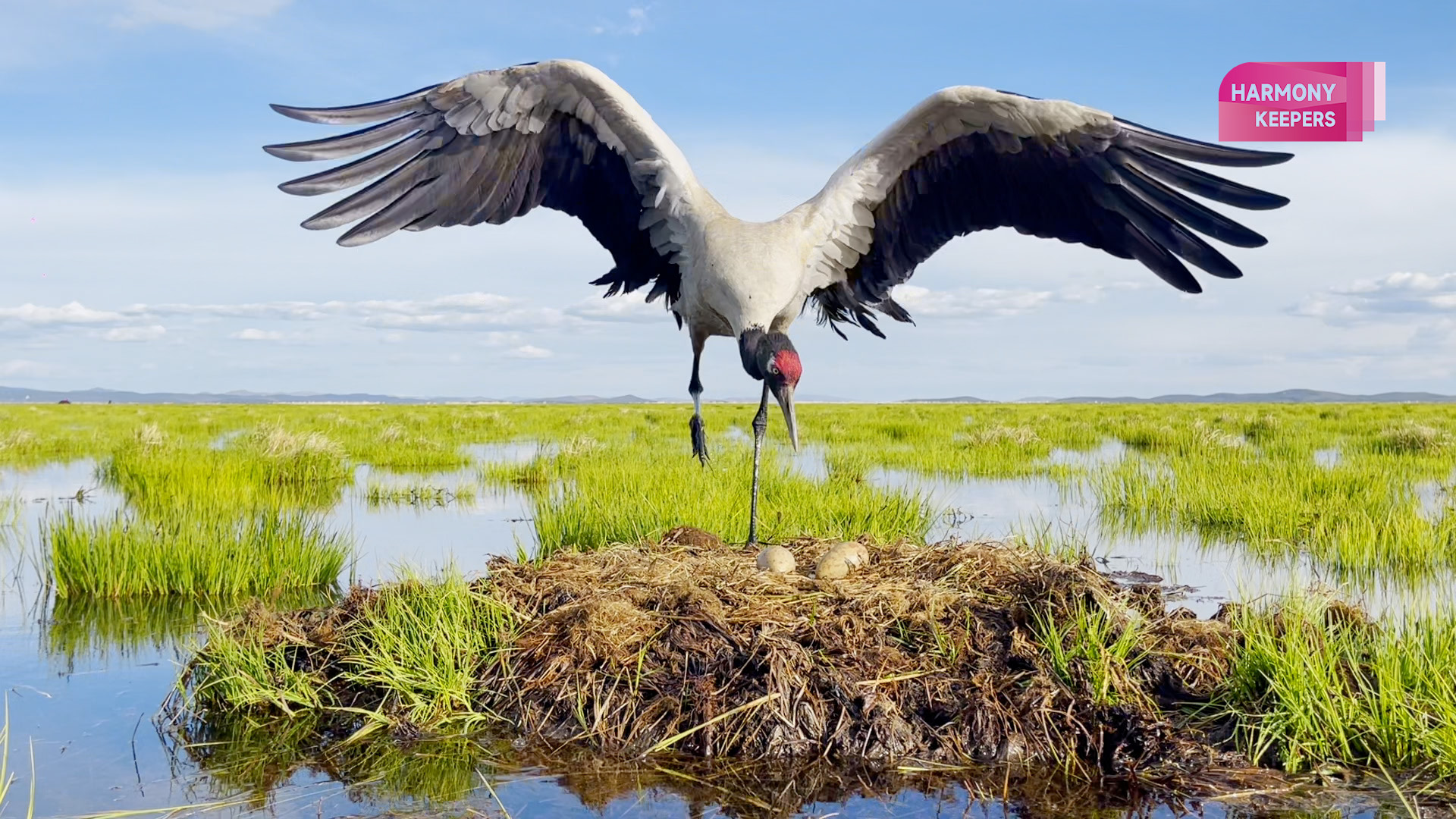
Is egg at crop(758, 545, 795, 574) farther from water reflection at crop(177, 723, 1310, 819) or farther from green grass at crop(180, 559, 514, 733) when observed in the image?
water reflection at crop(177, 723, 1310, 819)

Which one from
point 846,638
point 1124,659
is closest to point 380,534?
point 846,638

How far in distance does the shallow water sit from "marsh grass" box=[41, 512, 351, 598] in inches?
7.4

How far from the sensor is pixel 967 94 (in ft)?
19.6

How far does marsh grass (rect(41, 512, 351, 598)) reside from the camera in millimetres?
5848

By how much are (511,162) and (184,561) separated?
9.53 feet

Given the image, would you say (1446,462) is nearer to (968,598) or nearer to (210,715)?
(968,598)

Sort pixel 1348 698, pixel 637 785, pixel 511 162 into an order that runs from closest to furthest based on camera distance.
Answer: pixel 637 785 → pixel 1348 698 → pixel 511 162

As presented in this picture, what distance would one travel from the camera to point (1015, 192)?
21.4 feet

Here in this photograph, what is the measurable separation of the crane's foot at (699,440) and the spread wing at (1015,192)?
1205mm

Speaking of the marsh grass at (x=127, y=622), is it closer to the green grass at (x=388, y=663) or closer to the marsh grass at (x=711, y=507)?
the green grass at (x=388, y=663)

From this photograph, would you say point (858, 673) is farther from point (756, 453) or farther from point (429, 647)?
point (756, 453)

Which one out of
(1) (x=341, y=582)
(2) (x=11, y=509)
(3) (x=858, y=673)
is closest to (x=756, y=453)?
(1) (x=341, y=582)

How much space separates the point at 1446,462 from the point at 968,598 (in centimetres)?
998

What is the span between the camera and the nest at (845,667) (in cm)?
348
